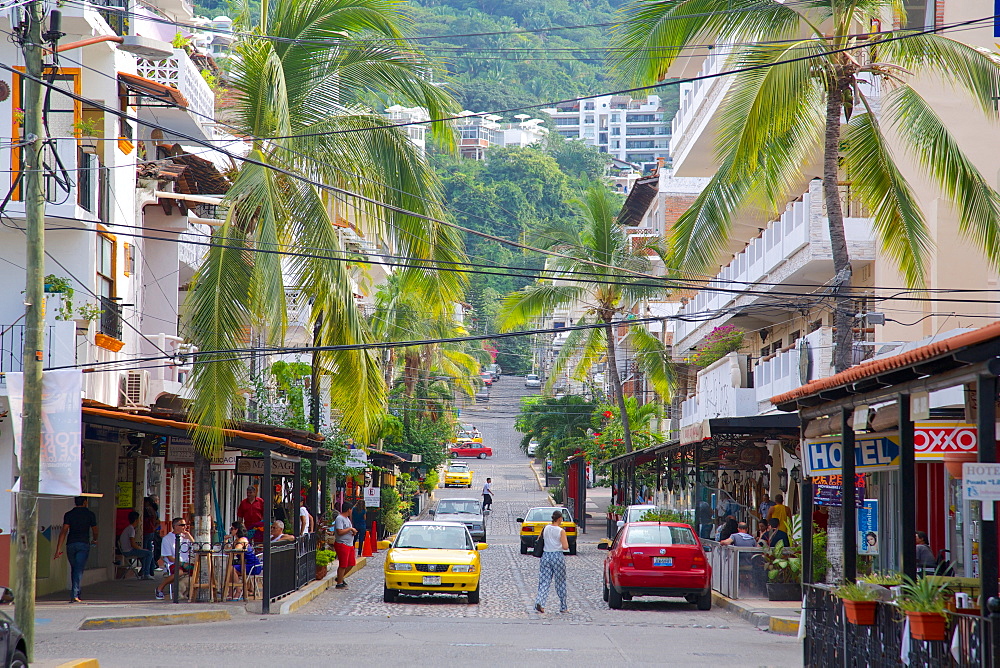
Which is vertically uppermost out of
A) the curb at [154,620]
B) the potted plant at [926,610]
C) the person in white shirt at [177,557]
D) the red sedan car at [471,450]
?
the red sedan car at [471,450]

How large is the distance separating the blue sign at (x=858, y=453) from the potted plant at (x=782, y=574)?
7.30 meters

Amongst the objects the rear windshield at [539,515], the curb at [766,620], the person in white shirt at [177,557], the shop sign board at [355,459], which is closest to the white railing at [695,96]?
the rear windshield at [539,515]

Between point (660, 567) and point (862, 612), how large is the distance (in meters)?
10.1

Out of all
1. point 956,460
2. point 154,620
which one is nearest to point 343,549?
point 154,620

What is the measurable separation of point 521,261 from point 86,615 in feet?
170

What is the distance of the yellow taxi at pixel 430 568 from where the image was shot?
70.4ft

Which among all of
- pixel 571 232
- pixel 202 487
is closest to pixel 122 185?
pixel 202 487

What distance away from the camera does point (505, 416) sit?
111000mm

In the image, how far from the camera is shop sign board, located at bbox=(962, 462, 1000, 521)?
8.37 meters

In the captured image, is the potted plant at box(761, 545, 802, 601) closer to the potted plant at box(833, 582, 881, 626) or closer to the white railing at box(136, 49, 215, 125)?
the potted plant at box(833, 582, 881, 626)

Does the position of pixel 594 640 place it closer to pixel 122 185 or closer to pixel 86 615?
pixel 86 615

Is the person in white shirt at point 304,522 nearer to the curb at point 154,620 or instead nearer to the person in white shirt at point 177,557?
the person in white shirt at point 177,557

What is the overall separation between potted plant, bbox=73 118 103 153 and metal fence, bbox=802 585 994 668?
1407 centimetres

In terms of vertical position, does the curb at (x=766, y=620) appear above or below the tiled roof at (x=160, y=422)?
below
